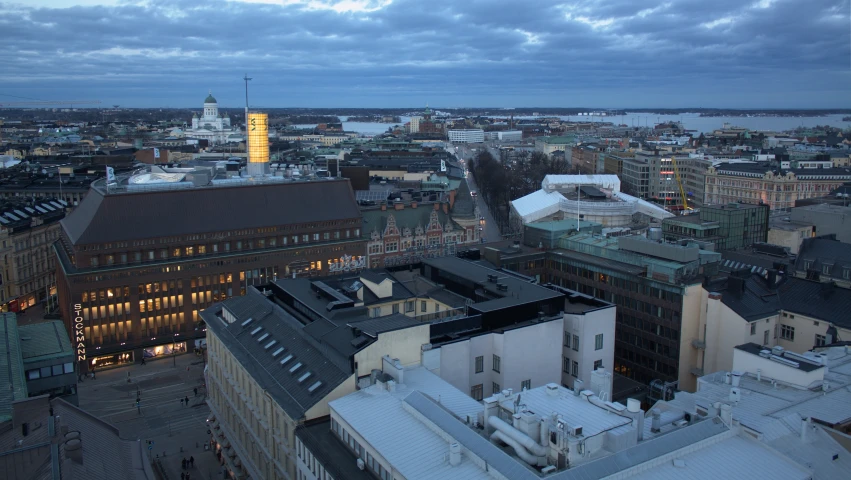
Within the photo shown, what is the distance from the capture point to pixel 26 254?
332 feet

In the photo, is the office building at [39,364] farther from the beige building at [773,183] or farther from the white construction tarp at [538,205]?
the beige building at [773,183]

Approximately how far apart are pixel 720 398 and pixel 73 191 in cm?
13011

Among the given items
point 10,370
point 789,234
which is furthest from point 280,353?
point 789,234

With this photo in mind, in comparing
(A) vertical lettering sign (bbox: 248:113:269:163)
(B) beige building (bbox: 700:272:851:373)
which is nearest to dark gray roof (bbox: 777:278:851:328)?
(B) beige building (bbox: 700:272:851:373)

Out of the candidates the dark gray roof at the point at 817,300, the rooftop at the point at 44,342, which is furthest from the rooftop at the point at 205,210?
the dark gray roof at the point at 817,300

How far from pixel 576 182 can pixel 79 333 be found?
101757mm

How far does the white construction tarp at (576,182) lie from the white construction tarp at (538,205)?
557 centimetres

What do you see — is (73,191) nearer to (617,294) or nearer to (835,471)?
(617,294)

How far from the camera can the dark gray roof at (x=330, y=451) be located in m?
34.9

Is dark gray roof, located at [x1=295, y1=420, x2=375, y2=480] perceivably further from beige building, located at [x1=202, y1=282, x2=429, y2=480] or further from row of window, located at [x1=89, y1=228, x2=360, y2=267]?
row of window, located at [x1=89, y1=228, x2=360, y2=267]

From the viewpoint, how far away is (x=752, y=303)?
59.7 m

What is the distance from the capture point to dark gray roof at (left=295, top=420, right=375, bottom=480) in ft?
115

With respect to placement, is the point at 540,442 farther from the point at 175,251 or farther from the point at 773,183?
the point at 773,183

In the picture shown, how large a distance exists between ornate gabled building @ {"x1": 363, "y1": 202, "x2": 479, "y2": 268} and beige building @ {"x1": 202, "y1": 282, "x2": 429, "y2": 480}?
48471 mm
